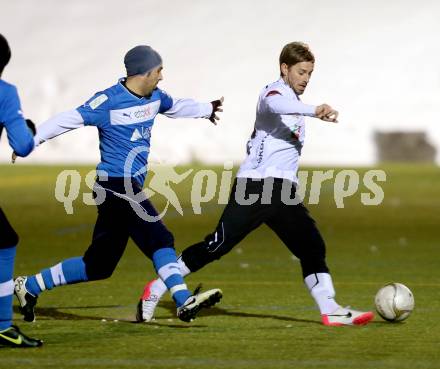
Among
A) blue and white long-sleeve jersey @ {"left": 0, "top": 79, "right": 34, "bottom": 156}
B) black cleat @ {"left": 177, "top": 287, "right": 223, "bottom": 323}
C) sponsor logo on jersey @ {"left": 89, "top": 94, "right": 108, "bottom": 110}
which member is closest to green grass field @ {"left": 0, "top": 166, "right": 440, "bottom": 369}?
black cleat @ {"left": 177, "top": 287, "right": 223, "bottom": 323}

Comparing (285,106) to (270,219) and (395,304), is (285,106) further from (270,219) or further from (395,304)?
(395,304)

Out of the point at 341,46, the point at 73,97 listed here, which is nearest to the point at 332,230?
the point at 73,97

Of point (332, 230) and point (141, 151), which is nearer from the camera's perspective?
point (141, 151)

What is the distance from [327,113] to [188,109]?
1700 millimetres

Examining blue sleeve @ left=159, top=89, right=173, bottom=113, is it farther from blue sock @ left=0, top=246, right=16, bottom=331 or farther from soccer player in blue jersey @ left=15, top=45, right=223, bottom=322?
blue sock @ left=0, top=246, right=16, bottom=331

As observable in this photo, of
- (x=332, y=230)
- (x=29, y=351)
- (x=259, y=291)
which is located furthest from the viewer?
(x=332, y=230)

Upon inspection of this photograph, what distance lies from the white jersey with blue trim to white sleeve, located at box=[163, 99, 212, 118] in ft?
2.08

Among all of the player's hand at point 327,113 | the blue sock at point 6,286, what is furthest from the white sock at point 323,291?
the blue sock at point 6,286

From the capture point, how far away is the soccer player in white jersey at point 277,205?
9.72 m

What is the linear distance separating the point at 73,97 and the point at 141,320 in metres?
80.4

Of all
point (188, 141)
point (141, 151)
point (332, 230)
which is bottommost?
point (188, 141)

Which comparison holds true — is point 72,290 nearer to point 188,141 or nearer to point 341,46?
point 188,141

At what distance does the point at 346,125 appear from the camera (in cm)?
8075

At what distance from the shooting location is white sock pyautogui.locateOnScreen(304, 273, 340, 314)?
962 cm
